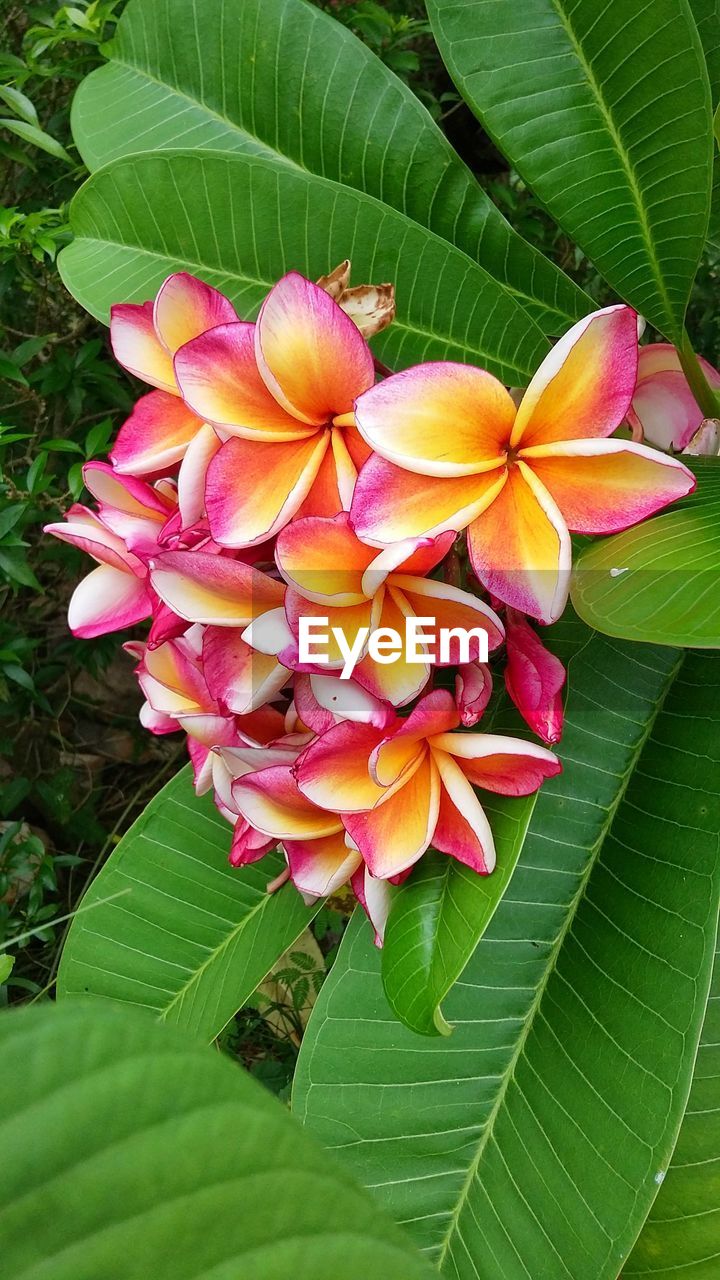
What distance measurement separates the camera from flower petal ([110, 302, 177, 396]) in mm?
533

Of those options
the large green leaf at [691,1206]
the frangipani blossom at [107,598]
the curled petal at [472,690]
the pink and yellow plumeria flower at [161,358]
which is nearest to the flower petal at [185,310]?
the pink and yellow plumeria flower at [161,358]

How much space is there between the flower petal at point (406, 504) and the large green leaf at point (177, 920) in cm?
35

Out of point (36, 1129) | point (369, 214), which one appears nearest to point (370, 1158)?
point (36, 1129)

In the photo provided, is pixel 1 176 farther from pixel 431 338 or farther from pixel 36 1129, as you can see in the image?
pixel 36 1129

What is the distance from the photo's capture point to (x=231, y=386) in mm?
452

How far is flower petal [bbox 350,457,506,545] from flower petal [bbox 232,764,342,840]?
0.15 meters

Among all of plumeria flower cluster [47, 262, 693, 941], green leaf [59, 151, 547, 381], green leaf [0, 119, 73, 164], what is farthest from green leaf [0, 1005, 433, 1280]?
green leaf [0, 119, 73, 164]

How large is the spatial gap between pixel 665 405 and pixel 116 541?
0.40m

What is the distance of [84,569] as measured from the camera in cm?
130

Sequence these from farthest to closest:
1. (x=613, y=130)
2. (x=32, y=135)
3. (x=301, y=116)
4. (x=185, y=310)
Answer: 1. (x=32, y=135)
2. (x=301, y=116)
3. (x=613, y=130)
4. (x=185, y=310)

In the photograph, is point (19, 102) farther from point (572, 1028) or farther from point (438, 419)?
point (572, 1028)

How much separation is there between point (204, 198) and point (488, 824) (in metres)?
0.50

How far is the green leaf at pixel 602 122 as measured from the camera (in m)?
0.58

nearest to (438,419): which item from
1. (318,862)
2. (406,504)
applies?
(406,504)
